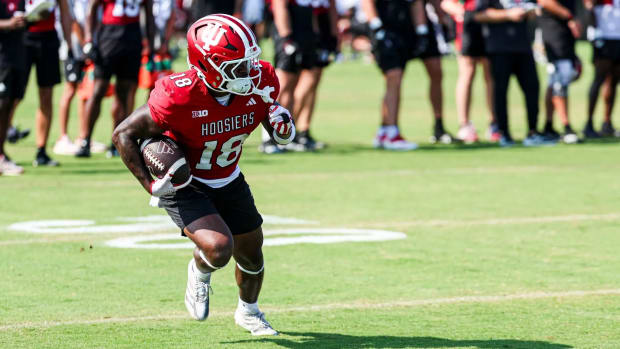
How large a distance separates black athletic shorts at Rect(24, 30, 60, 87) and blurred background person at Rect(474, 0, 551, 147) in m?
5.07

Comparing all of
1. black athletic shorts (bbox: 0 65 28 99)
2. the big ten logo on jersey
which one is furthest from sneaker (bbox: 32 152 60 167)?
the big ten logo on jersey

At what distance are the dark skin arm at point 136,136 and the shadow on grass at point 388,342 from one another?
0.92m

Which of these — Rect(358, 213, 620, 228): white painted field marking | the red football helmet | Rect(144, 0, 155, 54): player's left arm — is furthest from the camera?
Rect(144, 0, 155, 54): player's left arm

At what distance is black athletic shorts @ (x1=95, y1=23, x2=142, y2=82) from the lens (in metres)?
11.9

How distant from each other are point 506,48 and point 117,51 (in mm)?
4610

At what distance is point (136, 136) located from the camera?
528 cm

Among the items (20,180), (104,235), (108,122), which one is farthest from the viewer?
(108,122)

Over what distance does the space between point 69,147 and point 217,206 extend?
7731 mm

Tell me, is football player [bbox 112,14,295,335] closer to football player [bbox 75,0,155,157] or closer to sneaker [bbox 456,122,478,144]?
football player [bbox 75,0,155,157]

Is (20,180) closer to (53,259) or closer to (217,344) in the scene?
(53,259)

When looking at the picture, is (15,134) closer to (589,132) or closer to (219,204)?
(589,132)

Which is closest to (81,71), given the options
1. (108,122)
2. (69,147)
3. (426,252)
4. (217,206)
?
(69,147)

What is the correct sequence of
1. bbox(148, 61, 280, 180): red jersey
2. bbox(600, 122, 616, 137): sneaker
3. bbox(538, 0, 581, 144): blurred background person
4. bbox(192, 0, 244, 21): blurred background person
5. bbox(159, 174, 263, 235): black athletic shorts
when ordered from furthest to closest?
bbox(600, 122, 616, 137): sneaker → bbox(192, 0, 244, 21): blurred background person → bbox(538, 0, 581, 144): blurred background person → bbox(159, 174, 263, 235): black athletic shorts → bbox(148, 61, 280, 180): red jersey

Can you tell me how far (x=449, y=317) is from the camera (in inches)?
223
